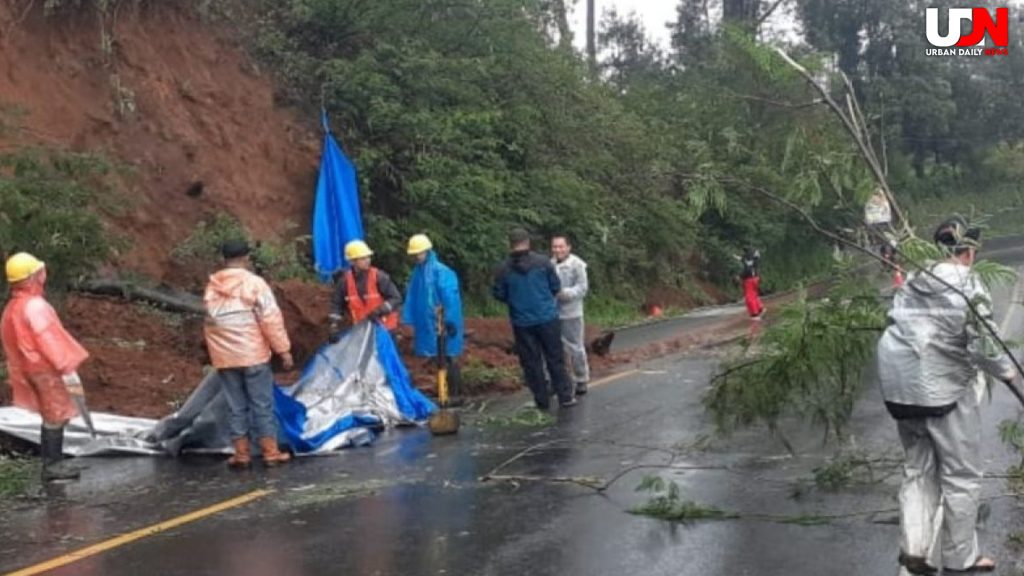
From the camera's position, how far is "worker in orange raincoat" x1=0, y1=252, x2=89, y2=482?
33.3ft

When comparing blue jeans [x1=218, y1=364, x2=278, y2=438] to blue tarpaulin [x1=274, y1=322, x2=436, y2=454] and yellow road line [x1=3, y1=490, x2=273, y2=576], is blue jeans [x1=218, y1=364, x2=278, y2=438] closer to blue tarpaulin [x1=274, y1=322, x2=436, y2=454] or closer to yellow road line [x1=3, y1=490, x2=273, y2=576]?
blue tarpaulin [x1=274, y1=322, x2=436, y2=454]

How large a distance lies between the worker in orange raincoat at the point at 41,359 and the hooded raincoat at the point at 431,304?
411 centimetres

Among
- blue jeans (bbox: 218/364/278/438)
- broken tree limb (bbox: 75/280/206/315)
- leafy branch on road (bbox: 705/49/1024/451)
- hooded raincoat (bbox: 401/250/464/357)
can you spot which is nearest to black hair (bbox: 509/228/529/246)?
hooded raincoat (bbox: 401/250/464/357)

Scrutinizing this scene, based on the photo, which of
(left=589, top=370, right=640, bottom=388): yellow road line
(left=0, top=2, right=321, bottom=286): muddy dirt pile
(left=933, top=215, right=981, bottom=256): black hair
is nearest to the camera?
(left=933, top=215, right=981, bottom=256): black hair

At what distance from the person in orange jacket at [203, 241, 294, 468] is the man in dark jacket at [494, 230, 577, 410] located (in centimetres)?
306

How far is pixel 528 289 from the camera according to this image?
520 inches

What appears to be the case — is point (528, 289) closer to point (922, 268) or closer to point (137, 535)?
point (137, 535)

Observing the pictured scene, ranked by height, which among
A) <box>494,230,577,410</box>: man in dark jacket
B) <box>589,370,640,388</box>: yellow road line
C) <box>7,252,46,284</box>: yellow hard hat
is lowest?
<box>589,370,640,388</box>: yellow road line

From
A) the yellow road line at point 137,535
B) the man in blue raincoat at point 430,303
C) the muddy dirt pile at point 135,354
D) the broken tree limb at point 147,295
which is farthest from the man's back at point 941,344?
the broken tree limb at point 147,295

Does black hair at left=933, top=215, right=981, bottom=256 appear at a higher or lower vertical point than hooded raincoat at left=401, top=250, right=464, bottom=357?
higher

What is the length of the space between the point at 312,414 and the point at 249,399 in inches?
42.6

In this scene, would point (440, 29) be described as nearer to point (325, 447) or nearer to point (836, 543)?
point (325, 447)

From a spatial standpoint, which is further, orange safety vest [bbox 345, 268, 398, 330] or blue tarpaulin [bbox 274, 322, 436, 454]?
orange safety vest [bbox 345, 268, 398, 330]

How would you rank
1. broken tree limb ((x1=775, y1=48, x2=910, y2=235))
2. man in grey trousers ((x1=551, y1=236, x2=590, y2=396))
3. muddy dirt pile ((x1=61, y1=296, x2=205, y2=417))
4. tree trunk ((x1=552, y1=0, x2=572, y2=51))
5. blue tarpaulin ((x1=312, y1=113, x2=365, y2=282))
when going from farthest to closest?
1. tree trunk ((x1=552, y1=0, x2=572, y2=51))
2. blue tarpaulin ((x1=312, y1=113, x2=365, y2=282))
3. man in grey trousers ((x1=551, y1=236, x2=590, y2=396))
4. muddy dirt pile ((x1=61, y1=296, x2=205, y2=417))
5. broken tree limb ((x1=775, y1=48, x2=910, y2=235))
